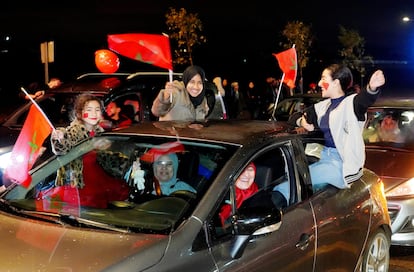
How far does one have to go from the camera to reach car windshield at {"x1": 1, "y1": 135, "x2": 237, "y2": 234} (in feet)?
10.2

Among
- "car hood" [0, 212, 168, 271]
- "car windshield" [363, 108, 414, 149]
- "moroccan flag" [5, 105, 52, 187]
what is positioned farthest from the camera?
"car windshield" [363, 108, 414, 149]

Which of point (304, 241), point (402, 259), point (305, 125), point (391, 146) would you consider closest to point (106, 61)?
point (391, 146)

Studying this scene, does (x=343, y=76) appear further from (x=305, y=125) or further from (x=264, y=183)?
(x=264, y=183)

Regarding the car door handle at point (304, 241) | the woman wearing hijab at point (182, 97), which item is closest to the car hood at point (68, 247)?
the car door handle at point (304, 241)

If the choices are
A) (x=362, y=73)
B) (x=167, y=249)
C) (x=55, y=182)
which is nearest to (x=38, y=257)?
(x=167, y=249)

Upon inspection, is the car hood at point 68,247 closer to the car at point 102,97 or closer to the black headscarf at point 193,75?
the black headscarf at point 193,75

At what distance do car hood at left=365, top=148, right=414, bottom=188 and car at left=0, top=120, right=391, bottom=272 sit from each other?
52.2 inches

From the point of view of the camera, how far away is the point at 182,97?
5516mm

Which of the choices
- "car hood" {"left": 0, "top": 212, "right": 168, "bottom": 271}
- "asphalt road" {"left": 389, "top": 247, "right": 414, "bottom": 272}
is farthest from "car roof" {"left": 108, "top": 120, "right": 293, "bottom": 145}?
"asphalt road" {"left": 389, "top": 247, "right": 414, "bottom": 272}

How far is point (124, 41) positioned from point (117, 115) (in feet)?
5.74

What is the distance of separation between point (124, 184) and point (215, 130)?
0.71 meters

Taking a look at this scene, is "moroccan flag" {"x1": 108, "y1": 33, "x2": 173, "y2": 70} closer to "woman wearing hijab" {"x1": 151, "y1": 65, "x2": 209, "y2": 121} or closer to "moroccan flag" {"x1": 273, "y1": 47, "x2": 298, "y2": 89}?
"woman wearing hijab" {"x1": 151, "y1": 65, "x2": 209, "y2": 121}

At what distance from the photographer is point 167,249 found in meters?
2.72

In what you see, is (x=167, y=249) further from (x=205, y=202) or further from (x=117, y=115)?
(x=117, y=115)
